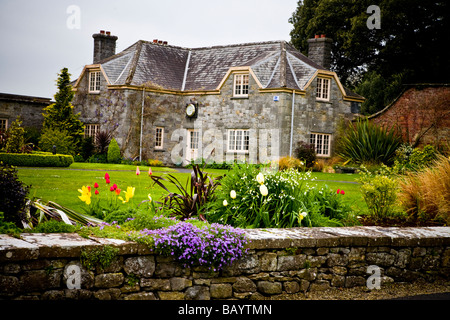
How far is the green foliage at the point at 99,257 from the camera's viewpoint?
5.02m

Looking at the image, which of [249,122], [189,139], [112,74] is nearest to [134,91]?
[112,74]

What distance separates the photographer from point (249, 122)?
2744cm

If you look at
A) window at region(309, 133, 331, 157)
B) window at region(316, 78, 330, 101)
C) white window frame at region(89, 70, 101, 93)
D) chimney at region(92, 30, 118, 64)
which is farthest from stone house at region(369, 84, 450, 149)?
chimney at region(92, 30, 118, 64)

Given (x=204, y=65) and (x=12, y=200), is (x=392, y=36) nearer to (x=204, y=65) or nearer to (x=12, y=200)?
(x=204, y=65)

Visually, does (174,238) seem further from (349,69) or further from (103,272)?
(349,69)

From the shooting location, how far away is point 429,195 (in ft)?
28.4

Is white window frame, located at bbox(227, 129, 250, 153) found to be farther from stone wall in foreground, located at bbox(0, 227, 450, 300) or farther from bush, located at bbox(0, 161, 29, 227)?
bush, located at bbox(0, 161, 29, 227)

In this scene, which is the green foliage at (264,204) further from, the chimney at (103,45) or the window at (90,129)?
the chimney at (103,45)

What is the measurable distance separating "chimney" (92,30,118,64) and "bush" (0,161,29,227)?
2697 centimetres

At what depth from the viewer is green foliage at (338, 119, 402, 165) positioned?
25.5 metres

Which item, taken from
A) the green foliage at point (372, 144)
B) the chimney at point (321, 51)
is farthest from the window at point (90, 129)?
the green foliage at point (372, 144)

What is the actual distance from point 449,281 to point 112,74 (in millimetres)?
24963

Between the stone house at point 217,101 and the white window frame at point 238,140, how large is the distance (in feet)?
0.18

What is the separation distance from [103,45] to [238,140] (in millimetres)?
11142
